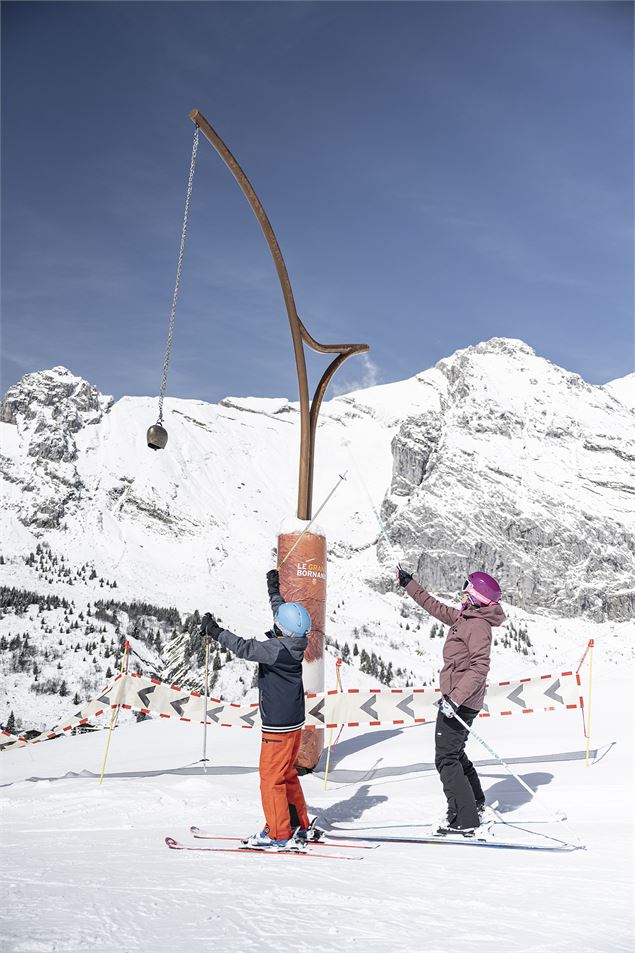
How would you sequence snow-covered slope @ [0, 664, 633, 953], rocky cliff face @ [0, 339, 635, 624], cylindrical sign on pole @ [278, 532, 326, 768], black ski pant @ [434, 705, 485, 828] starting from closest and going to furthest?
snow-covered slope @ [0, 664, 633, 953] < black ski pant @ [434, 705, 485, 828] < cylindrical sign on pole @ [278, 532, 326, 768] < rocky cliff face @ [0, 339, 635, 624]

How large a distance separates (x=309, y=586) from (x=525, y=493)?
364ft

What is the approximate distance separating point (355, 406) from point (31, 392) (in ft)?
240

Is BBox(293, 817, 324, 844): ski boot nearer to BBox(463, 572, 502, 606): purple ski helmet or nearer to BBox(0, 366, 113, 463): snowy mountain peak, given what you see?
BBox(463, 572, 502, 606): purple ski helmet

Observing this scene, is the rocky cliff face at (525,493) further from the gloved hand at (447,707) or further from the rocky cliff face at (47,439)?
the gloved hand at (447,707)

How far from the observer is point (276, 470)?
123m

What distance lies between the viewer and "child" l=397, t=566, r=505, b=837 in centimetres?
518

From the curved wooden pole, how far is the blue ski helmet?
4126mm

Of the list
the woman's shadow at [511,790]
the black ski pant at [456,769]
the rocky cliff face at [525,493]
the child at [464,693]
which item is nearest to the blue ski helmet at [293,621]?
the child at [464,693]

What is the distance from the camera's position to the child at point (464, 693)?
5.18 metres

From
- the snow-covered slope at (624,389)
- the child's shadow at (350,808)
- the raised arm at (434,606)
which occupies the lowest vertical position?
the child's shadow at (350,808)

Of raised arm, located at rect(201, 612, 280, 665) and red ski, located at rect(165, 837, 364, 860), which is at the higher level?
raised arm, located at rect(201, 612, 280, 665)

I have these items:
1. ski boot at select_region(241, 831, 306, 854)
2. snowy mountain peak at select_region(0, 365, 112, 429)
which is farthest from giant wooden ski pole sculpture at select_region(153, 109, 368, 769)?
snowy mountain peak at select_region(0, 365, 112, 429)

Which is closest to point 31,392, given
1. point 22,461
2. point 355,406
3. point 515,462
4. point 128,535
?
point 22,461

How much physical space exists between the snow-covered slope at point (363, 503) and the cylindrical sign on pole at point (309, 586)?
47.6 meters
